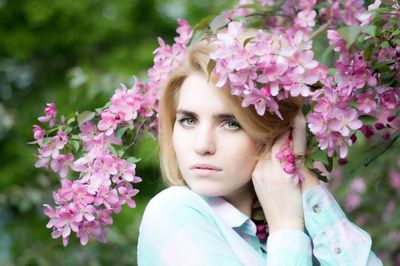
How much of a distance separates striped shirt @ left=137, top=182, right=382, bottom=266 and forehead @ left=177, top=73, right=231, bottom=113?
18cm

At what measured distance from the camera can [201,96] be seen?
1804 millimetres

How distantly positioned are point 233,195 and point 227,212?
0.06 metres

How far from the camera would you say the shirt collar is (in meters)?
1.83

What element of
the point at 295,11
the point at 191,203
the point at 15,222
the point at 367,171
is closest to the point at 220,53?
the point at 191,203

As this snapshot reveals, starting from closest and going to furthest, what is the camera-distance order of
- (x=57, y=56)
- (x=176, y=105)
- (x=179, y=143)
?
(x=179, y=143)
(x=176, y=105)
(x=57, y=56)

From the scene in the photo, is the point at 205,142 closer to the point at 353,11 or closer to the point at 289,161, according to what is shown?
the point at 289,161

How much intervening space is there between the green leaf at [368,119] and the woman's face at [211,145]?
0.78ft

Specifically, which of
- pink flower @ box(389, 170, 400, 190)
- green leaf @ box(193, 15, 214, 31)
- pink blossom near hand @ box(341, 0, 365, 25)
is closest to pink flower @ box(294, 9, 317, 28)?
pink blossom near hand @ box(341, 0, 365, 25)

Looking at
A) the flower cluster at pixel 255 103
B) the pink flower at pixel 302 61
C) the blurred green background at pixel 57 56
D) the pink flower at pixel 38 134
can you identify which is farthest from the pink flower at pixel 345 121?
the blurred green background at pixel 57 56

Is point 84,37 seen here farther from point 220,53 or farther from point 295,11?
point 220,53

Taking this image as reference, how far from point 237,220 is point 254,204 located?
5.0 inches

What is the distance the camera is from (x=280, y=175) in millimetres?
1816

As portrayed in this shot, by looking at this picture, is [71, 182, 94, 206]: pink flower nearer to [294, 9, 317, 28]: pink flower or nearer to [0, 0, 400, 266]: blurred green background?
[294, 9, 317, 28]: pink flower

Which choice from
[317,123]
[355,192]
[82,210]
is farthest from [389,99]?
[355,192]
